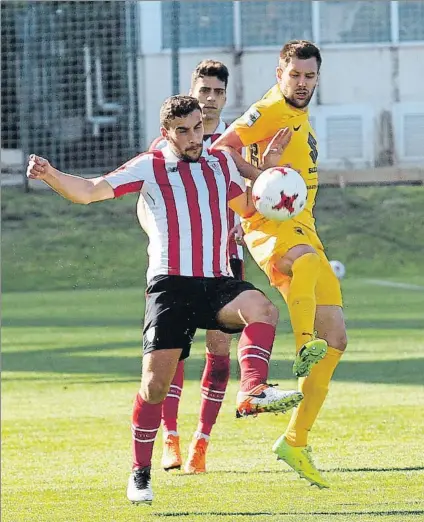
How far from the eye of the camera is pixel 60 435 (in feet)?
30.7

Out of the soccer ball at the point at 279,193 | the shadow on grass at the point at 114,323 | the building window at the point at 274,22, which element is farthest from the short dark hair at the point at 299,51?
the building window at the point at 274,22

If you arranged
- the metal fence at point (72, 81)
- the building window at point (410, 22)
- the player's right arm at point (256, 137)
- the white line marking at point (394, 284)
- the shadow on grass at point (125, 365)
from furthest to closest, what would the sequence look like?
the building window at point (410, 22) < the metal fence at point (72, 81) < the white line marking at point (394, 284) < the shadow on grass at point (125, 365) < the player's right arm at point (256, 137)

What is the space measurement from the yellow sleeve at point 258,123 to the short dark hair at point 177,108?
0.57 meters

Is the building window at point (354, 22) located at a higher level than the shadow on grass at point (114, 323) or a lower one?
higher

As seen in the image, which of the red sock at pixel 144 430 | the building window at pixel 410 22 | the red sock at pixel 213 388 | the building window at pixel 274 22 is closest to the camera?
the red sock at pixel 144 430

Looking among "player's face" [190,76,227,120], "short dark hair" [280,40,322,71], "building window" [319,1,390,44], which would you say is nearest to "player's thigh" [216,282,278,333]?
"short dark hair" [280,40,322,71]

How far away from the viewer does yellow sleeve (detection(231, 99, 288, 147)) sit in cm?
734

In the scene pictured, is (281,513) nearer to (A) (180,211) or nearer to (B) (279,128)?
(A) (180,211)

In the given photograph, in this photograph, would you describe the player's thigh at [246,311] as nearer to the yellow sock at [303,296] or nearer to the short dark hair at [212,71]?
the yellow sock at [303,296]

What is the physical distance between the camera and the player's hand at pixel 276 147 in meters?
7.17

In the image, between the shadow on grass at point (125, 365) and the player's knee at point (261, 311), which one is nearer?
the player's knee at point (261, 311)

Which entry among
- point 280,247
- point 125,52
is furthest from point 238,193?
point 125,52

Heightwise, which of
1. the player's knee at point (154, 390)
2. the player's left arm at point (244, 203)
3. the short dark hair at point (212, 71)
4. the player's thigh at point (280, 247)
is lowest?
the player's knee at point (154, 390)

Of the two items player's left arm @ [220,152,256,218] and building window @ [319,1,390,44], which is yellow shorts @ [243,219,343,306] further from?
building window @ [319,1,390,44]
